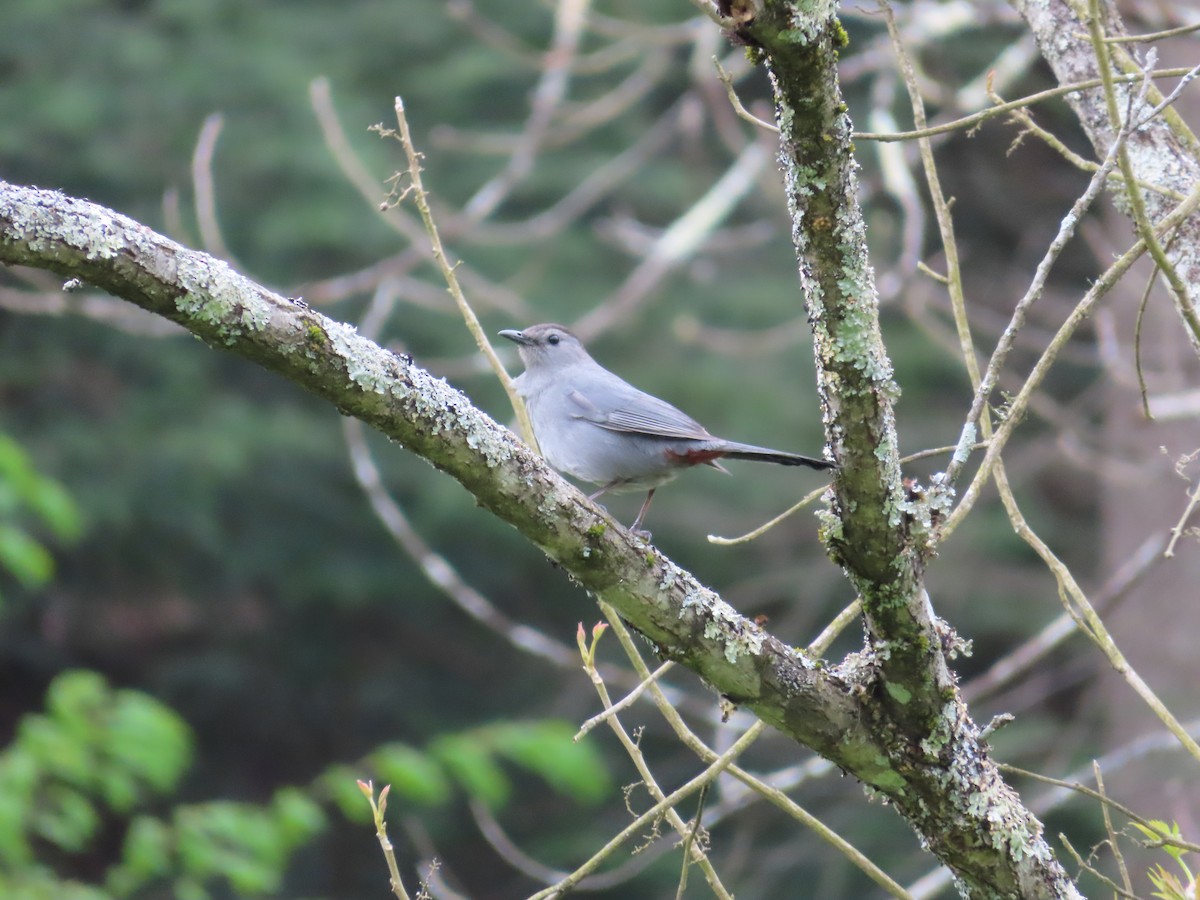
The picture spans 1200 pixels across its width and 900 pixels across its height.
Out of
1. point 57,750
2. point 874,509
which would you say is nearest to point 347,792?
point 57,750

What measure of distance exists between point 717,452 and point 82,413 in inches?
361

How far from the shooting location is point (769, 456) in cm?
345

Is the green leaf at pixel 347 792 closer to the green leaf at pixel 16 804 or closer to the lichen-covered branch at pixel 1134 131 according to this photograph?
the green leaf at pixel 16 804

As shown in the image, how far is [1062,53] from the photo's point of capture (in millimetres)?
3025

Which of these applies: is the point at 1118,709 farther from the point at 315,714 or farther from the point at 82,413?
the point at 82,413

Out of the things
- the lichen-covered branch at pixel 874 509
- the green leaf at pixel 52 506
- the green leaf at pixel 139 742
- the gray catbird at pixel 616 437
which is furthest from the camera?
the green leaf at pixel 52 506

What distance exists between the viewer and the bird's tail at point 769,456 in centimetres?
270

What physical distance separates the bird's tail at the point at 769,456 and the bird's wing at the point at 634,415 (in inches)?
10.6

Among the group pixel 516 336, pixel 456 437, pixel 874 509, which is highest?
pixel 516 336

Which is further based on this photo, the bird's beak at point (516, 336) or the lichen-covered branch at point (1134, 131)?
the bird's beak at point (516, 336)

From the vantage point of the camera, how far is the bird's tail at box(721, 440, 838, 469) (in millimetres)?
2699

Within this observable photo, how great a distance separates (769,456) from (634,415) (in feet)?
3.19

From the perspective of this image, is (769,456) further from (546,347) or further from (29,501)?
(29,501)

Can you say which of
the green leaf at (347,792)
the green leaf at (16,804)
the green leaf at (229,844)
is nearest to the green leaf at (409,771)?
the green leaf at (347,792)
